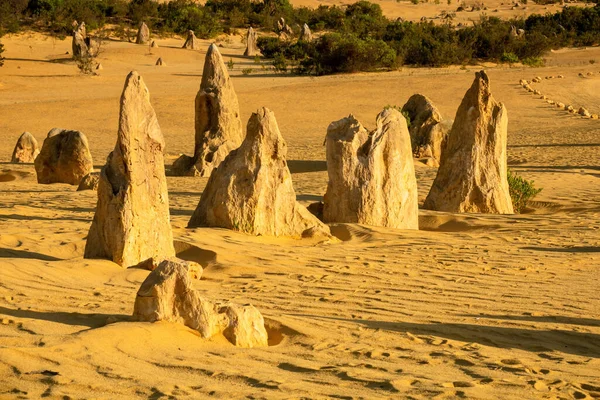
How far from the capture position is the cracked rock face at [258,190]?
10.0 meters

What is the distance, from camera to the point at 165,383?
5266mm

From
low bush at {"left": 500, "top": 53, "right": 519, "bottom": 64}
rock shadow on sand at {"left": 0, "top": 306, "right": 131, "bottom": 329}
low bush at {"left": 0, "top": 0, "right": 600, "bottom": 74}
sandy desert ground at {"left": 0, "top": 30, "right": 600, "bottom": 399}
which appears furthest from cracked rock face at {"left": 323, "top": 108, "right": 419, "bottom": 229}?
low bush at {"left": 500, "top": 53, "right": 519, "bottom": 64}

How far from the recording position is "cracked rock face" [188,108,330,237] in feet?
32.9

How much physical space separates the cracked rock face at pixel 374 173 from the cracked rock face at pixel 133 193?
2.80 metres

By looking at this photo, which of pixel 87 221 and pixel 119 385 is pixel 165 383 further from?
pixel 87 221

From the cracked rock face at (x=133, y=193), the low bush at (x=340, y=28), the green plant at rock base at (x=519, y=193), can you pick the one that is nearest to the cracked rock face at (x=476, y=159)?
the green plant at rock base at (x=519, y=193)

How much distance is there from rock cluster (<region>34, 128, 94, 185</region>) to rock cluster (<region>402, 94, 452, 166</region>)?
6027 mm

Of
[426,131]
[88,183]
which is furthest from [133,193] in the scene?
[426,131]

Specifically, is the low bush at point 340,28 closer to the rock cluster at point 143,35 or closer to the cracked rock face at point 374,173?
the rock cluster at point 143,35

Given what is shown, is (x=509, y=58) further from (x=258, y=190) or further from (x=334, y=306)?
(x=334, y=306)

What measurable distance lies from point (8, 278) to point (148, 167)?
5.14ft

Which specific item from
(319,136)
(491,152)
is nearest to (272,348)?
(491,152)

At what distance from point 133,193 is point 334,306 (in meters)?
2.09

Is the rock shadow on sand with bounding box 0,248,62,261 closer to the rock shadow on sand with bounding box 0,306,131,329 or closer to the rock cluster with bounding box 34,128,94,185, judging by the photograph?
the rock shadow on sand with bounding box 0,306,131,329
